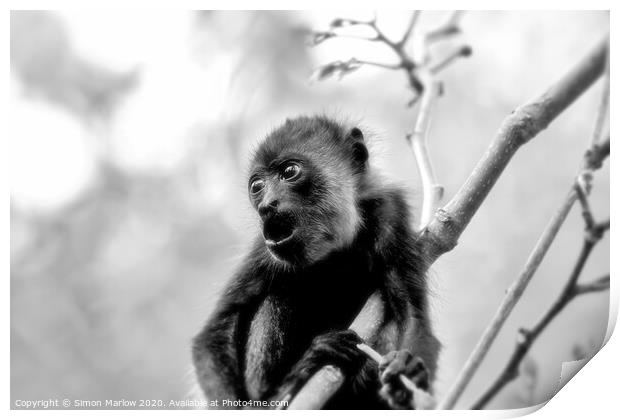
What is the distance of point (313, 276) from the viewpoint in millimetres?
3486

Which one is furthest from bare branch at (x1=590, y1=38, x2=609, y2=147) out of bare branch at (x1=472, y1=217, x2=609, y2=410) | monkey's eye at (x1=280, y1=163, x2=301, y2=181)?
monkey's eye at (x1=280, y1=163, x2=301, y2=181)

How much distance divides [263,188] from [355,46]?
2.77ft

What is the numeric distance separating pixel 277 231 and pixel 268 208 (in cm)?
12

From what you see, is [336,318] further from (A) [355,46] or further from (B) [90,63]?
(B) [90,63]

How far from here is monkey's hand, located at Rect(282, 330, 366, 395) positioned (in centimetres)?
304

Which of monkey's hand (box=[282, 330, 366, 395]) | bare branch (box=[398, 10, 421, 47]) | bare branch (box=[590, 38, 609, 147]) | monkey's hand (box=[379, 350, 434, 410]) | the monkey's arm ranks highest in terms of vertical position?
bare branch (box=[398, 10, 421, 47])

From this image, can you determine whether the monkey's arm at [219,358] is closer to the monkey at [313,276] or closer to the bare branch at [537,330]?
the monkey at [313,276]

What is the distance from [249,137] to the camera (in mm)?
3637

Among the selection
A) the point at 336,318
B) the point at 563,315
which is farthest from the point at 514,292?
the point at 336,318

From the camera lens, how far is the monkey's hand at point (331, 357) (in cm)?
304

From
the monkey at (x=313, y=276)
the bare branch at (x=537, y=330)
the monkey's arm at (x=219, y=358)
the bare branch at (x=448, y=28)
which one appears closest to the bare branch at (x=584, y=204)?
the bare branch at (x=537, y=330)

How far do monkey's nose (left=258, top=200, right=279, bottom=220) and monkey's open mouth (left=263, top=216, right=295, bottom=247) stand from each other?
0.03 metres

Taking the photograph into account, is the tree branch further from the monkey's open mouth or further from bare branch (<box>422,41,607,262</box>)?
the monkey's open mouth

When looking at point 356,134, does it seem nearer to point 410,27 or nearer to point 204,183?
point 410,27
